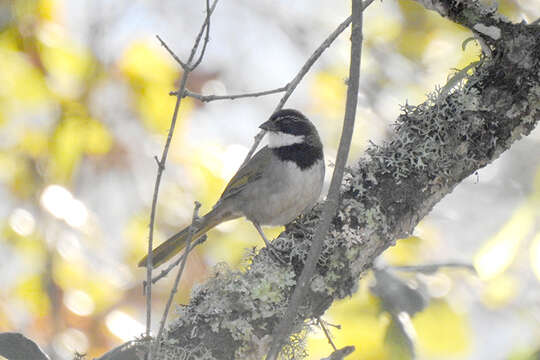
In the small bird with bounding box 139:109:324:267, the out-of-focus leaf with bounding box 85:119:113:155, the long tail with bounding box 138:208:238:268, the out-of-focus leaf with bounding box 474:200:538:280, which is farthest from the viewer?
the out-of-focus leaf with bounding box 85:119:113:155

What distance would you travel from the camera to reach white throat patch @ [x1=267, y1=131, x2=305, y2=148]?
179 inches

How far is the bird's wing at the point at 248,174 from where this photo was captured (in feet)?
14.5

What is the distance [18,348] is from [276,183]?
2161 mm

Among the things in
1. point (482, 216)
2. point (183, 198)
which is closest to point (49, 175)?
point (183, 198)

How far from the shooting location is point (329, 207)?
2.22 m

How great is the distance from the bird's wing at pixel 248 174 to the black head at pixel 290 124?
182mm

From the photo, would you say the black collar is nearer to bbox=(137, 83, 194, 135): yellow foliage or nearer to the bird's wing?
the bird's wing

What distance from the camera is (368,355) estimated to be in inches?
154

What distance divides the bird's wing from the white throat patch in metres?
0.09

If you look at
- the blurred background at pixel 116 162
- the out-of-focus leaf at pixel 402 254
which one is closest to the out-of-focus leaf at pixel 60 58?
the blurred background at pixel 116 162

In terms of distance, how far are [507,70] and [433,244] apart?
9.80 feet

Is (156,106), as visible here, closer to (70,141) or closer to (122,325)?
(70,141)

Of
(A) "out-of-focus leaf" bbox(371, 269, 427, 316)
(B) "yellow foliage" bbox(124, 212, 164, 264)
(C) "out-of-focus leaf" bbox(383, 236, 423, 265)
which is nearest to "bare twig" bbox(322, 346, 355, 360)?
(A) "out-of-focus leaf" bbox(371, 269, 427, 316)

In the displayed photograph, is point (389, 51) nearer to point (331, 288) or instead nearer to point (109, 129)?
point (109, 129)
